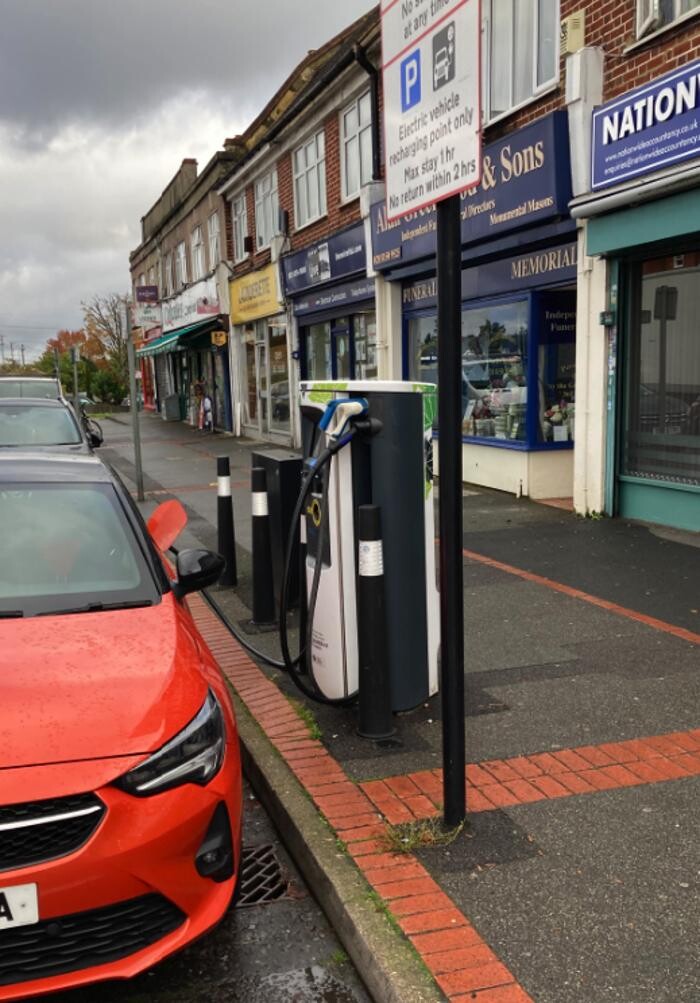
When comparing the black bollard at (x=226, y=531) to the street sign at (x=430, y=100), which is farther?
the black bollard at (x=226, y=531)

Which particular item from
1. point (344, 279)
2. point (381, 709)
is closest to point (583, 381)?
point (381, 709)

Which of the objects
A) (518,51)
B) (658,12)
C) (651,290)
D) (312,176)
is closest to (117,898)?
(651,290)

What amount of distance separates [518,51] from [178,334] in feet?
60.2

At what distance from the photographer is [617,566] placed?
7.20m

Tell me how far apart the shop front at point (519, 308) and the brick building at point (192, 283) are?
8510 millimetres

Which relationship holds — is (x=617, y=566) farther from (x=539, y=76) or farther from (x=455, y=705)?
(x=539, y=76)

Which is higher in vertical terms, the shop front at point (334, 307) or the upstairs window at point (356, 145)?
the upstairs window at point (356, 145)

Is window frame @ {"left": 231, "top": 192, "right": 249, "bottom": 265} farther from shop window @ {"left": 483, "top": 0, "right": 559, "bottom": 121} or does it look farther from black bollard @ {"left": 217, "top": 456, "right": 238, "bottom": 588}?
black bollard @ {"left": 217, "top": 456, "right": 238, "bottom": 588}

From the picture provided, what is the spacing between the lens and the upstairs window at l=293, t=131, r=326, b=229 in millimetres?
16406

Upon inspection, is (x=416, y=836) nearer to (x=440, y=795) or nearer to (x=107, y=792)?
(x=440, y=795)

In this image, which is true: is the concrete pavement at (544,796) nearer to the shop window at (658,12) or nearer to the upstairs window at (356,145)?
the shop window at (658,12)

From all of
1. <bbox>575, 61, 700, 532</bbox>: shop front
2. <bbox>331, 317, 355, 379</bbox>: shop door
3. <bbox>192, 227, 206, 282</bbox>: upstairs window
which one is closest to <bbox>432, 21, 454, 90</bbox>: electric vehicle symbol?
<bbox>575, 61, 700, 532</bbox>: shop front

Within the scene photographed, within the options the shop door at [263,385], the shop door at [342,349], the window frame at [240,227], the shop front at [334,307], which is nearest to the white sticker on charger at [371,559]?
the shop front at [334,307]

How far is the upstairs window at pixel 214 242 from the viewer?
935 inches
